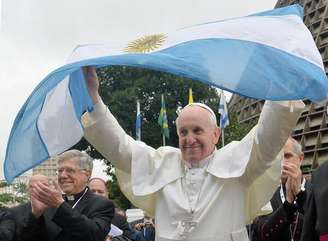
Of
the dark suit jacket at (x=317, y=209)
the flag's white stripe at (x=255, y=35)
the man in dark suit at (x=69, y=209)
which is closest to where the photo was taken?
the dark suit jacket at (x=317, y=209)

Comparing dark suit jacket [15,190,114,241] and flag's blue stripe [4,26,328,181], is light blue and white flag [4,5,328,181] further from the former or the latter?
dark suit jacket [15,190,114,241]

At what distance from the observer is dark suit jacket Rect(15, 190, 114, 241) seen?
490 cm

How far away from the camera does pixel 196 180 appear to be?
176 inches

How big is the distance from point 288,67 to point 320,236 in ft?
4.09

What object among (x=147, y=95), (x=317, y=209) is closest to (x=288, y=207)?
(x=317, y=209)

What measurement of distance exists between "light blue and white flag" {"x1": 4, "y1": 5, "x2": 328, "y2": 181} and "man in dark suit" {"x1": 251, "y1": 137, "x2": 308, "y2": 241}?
0.87 m

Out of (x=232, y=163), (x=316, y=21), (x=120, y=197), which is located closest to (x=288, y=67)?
(x=232, y=163)

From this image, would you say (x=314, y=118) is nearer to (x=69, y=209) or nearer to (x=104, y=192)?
(x=104, y=192)

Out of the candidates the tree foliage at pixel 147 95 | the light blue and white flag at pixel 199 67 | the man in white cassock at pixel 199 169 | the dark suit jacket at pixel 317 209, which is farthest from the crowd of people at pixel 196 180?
the tree foliage at pixel 147 95

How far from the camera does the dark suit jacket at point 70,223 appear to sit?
16.1 ft

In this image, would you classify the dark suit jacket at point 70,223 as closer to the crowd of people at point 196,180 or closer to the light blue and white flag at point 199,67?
the crowd of people at point 196,180

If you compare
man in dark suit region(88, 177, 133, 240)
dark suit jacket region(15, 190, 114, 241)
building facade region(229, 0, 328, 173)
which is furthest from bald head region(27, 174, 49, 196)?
building facade region(229, 0, 328, 173)

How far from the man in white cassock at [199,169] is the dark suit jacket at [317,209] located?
72cm

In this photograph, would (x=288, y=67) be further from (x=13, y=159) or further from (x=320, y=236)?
(x=13, y=159)
